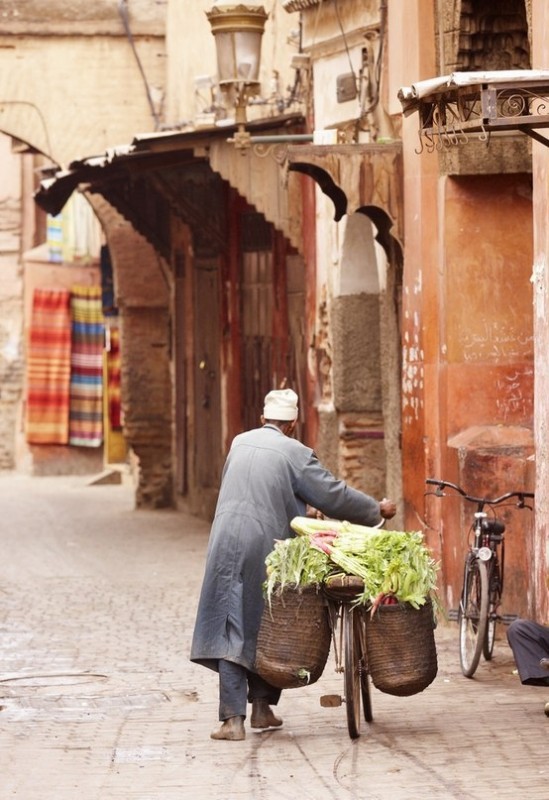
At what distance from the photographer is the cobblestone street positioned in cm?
695

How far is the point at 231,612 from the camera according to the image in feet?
25.8

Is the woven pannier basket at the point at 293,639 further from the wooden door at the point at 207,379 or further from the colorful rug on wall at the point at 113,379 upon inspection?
the colorful rug on wall at the point at 113,379

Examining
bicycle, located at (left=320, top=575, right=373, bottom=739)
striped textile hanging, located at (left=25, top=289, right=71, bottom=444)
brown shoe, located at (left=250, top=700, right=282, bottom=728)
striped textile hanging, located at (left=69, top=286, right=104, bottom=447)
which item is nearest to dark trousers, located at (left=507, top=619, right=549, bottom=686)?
bicycle, located at (left=320, top=575, right=373, bottom=739)

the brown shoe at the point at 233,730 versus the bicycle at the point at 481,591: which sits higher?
the bicycle at the point at 481,591

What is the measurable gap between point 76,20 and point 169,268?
9.83 feet

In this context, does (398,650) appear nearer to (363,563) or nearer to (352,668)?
(352,668)

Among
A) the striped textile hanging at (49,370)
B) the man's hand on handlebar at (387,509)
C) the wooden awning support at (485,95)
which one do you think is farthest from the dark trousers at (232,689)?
the striped textile hanging at (49,370)

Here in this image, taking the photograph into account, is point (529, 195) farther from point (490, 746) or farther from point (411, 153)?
point (490, 746)

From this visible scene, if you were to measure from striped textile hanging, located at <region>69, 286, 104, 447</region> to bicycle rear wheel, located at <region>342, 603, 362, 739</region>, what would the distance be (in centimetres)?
2235

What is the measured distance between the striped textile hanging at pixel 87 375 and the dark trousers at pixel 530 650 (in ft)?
72.9

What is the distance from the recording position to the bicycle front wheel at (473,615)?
9.55m

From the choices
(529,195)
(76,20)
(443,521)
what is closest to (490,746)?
(443,521)

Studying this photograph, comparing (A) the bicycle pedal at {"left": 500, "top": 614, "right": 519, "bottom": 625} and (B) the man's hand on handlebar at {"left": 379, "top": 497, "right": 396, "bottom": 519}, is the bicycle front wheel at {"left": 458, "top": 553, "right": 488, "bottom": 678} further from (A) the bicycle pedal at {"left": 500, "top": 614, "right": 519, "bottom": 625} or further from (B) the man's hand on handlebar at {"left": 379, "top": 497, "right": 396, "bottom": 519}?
(B) the man's hand on handlebar at {"left": 379, "top": 497, "right": 396, "bottom": 519}

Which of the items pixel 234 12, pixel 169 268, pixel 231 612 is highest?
pixel 234 12
